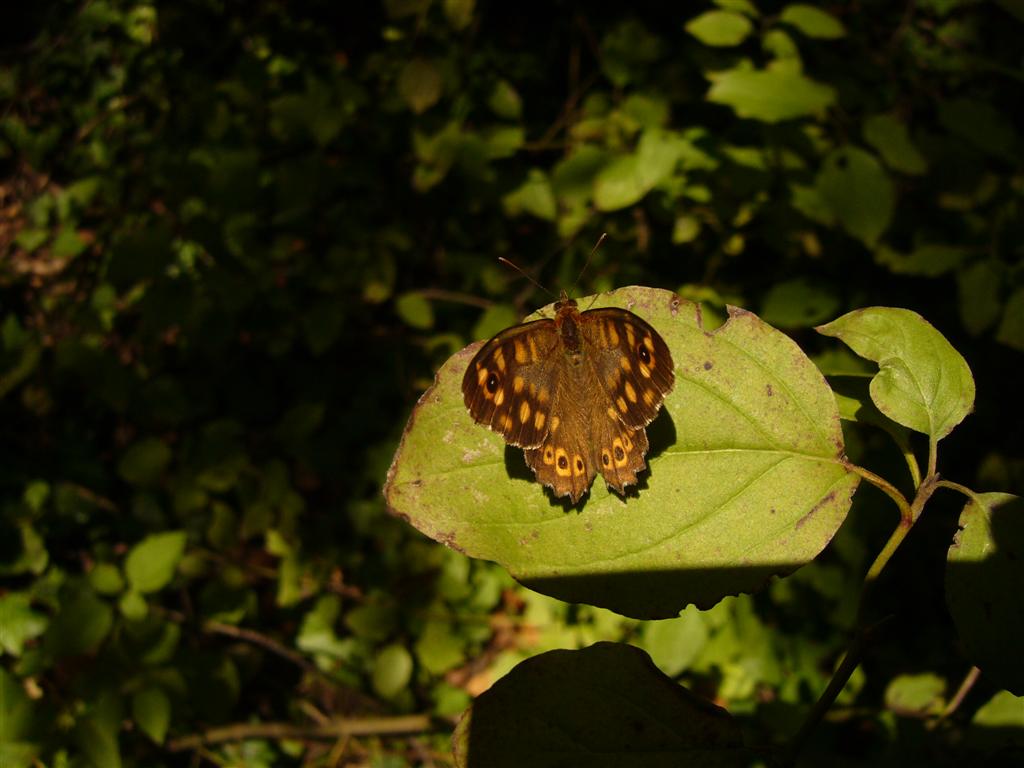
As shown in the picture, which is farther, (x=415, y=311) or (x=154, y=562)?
(x=415, y=311)

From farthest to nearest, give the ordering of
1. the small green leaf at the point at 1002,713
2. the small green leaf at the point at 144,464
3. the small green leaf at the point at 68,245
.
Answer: the small green leaf at the point at 68,245, the small green leaf at the point at 144,464, the small green leaf at the point at 1002,713

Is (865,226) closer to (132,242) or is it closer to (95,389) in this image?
(132,242)

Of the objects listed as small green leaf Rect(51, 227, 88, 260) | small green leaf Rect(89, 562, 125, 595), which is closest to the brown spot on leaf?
small green leaf Rect(89, 562, 125, 595)

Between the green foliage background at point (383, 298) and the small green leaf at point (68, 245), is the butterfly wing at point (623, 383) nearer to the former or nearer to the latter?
the green foliage background at point (383, 298)

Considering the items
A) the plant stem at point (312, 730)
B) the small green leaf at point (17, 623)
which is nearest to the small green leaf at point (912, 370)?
the plant stem at point (312, 730)

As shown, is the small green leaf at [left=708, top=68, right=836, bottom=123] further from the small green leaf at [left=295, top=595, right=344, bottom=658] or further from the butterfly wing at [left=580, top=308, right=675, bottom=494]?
the small green leaf at [left=295, top=595, right=344, bottom=658]

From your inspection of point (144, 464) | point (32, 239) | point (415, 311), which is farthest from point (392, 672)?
point (32, 239)

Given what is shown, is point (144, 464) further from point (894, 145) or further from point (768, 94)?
point (894, 145)
